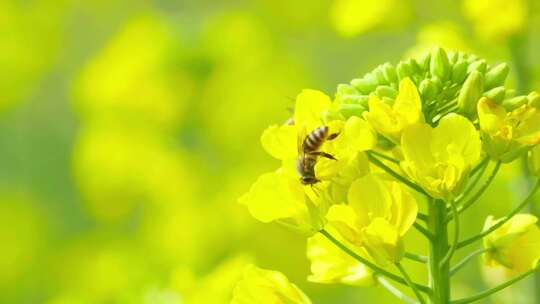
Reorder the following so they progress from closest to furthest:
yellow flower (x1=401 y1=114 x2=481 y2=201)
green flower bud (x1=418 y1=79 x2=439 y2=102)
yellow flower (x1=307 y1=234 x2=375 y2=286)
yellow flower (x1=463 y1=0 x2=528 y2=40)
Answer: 1. yellow flower (x1=401 y1=114 x2=481 y2=201)
2. green flower bud (x1=418 y1=79 x2=439 y2=102)
3. yellow flower (x1=307 y1=234 x2=375 y2=286)
4. yellow flower (x1=463 y1=0 x2=528 y2=40)

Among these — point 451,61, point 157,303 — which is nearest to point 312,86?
point 157,303

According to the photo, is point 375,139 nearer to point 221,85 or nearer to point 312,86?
point 221,85

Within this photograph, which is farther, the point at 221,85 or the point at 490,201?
the point at 221,85

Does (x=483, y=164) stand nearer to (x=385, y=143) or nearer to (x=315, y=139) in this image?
(x=385, y=143)

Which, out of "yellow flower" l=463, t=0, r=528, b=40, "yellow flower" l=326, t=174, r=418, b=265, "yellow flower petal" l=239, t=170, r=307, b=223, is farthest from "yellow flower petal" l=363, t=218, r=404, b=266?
"yellow flower" l=463, t=0, r=528, b=40

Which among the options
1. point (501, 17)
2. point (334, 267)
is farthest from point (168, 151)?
point (334, 267)

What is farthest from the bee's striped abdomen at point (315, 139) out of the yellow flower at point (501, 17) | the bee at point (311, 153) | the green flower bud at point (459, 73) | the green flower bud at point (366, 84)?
the yellow flower at point (501, 17)

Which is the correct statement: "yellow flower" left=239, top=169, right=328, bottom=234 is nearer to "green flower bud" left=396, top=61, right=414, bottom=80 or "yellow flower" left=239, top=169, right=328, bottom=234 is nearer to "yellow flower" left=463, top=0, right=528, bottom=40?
"green flower bud" left=396, top=61, right=414, bottom=80
